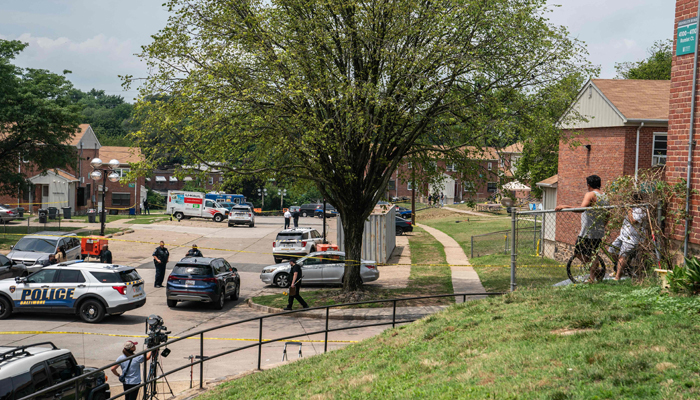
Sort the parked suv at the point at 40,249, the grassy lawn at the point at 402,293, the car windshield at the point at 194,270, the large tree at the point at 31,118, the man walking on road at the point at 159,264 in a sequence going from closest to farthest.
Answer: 1. the car windshield at the point at 194,270
2. the grassy lawn at the point at 402,293
3. the man walking on road at the point at 159,264
4. the parked suv at the point at 40,249
5. the large tree at the point at 31,118

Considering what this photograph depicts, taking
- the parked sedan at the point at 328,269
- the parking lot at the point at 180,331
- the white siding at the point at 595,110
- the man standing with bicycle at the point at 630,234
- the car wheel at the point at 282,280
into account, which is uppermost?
the white siding at the point at 595,110

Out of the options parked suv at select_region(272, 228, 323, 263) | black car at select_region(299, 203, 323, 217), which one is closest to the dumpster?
parked suv at select_region(272, 228, 323, 263)

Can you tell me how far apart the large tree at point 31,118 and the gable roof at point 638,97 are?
33.9m

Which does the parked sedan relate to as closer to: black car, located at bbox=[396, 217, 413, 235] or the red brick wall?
the red brick wall

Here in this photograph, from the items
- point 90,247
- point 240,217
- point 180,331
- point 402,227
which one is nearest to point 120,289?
point 180,331

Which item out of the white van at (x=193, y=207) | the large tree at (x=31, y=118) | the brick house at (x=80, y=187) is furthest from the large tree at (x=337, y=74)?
the brick house at (x=80, y=187)

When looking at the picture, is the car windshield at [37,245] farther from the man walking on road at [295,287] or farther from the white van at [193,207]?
the white van at [193,207]

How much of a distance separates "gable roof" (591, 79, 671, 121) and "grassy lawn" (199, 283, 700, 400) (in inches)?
626

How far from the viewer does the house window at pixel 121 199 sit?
67750mm

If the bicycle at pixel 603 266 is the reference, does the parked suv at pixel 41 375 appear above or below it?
below

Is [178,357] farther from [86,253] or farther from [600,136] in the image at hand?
[600,136]

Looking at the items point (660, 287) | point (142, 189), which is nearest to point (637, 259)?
point (660, 287)

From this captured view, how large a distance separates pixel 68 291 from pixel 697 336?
1487 cm

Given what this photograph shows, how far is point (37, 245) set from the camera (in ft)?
78.1
